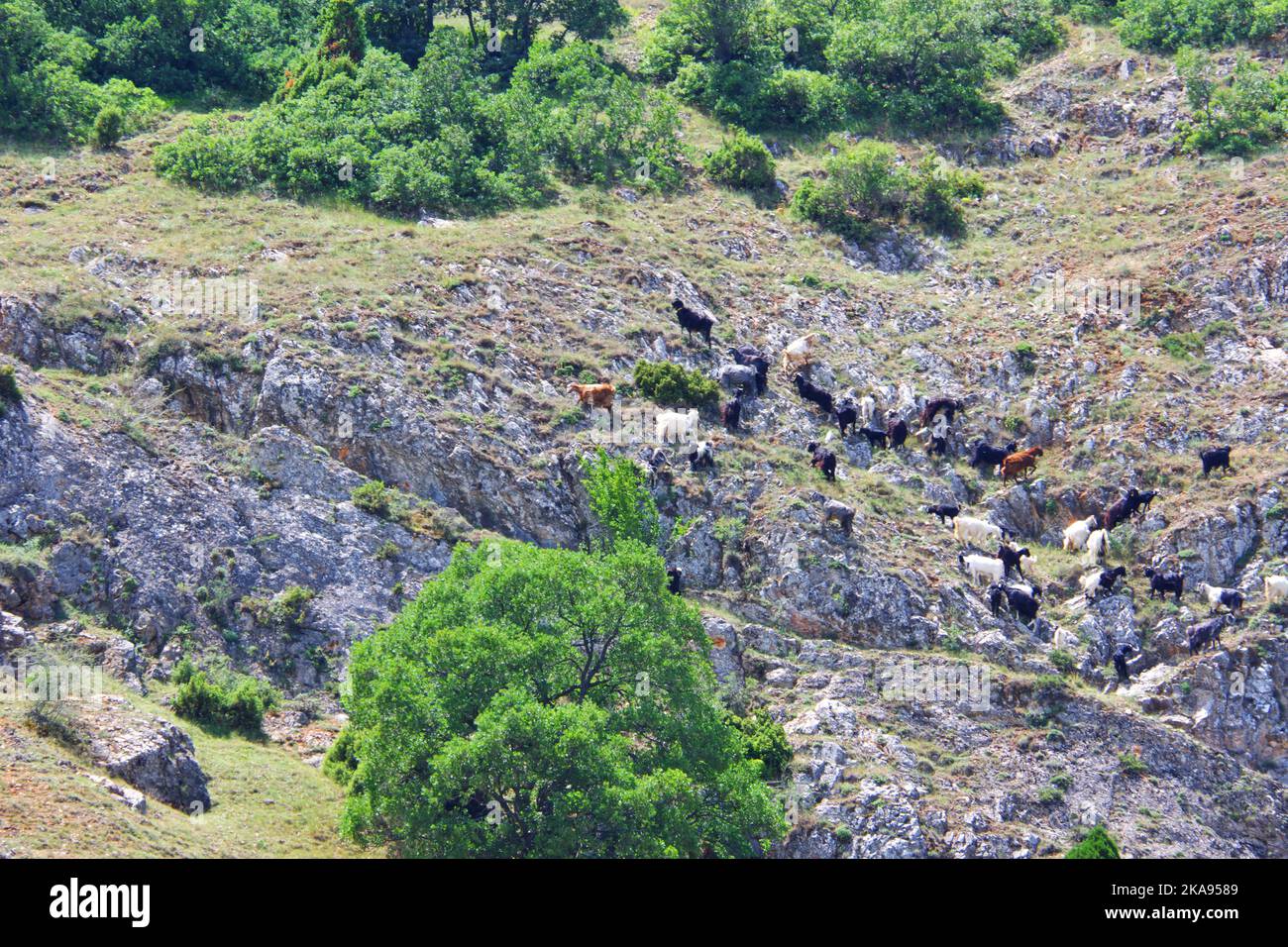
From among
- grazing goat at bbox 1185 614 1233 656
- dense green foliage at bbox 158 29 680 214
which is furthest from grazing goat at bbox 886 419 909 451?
dense green foliage at bbox 158 29 680 214

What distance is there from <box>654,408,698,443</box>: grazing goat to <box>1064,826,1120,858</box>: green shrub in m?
15.9

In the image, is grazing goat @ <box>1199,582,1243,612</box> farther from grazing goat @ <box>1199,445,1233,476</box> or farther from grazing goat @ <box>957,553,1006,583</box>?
grazing goat @ <box>957,553,1006,583</box>

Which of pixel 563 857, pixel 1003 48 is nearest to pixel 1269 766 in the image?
pixel 563 857

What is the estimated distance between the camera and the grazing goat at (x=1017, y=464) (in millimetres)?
47719

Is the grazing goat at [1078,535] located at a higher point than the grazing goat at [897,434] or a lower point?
lower

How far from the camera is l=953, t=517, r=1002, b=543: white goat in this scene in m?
45.3

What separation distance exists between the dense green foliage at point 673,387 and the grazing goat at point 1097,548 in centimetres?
1099

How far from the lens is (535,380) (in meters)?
47.8

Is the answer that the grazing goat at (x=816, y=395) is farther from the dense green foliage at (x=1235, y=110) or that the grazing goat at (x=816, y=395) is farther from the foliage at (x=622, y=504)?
the dense green foliage at (x=1235, y=110)

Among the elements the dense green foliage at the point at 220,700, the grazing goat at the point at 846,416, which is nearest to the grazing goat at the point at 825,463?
the grazing goat at the point at 846,416

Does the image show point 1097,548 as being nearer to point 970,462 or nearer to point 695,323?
point 970,462

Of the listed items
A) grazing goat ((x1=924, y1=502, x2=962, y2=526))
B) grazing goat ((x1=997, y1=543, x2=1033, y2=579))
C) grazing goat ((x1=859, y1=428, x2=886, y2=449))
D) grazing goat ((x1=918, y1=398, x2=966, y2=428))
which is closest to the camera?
grazing goat ((x1=997, y1=543, x2=1033, y2=579))

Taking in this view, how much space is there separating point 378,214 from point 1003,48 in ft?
96.5

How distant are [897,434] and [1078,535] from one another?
5.94m
